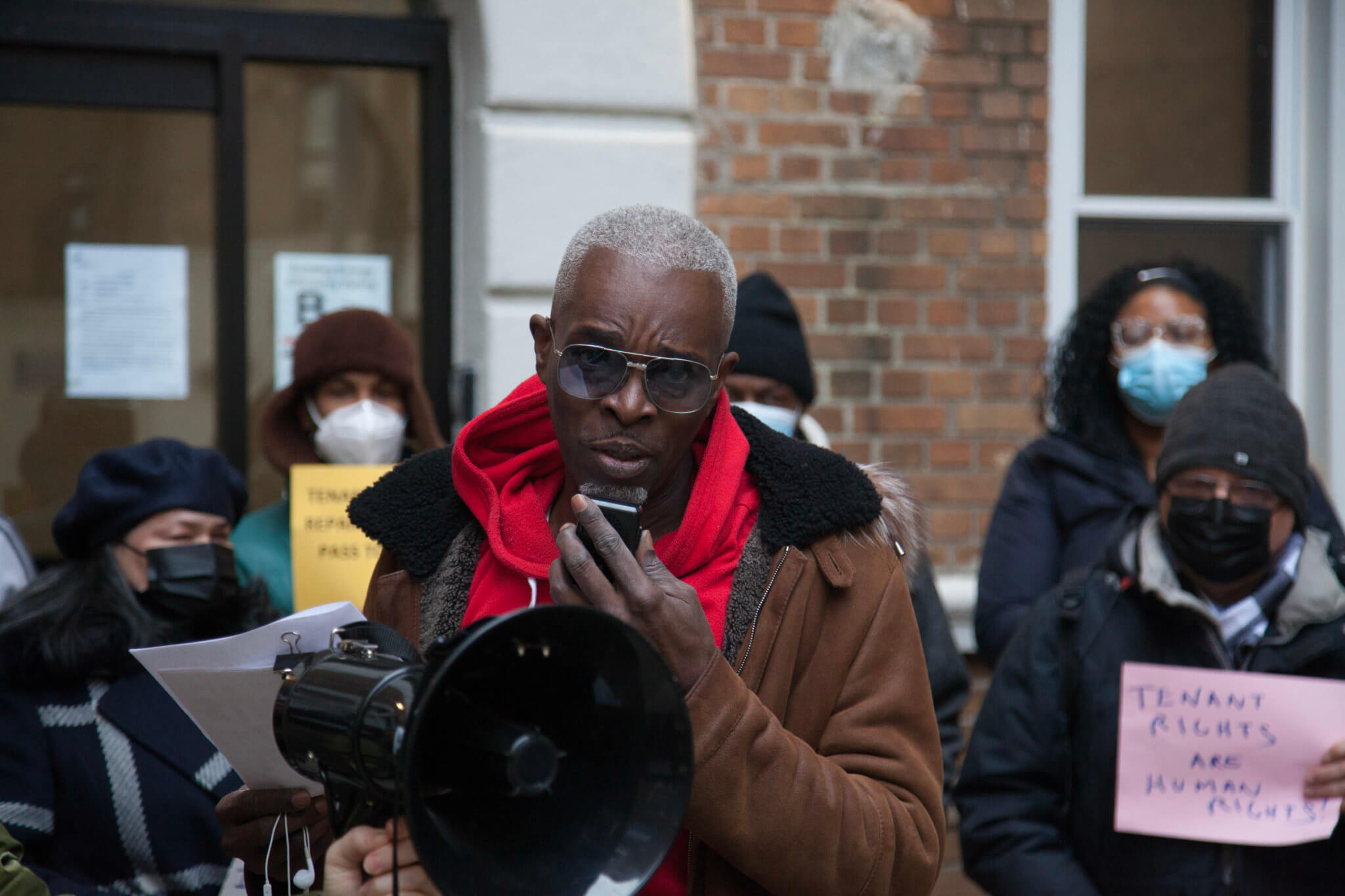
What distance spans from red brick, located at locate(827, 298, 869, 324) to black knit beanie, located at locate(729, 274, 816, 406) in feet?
2.45

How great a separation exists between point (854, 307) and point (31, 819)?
300 centimetres

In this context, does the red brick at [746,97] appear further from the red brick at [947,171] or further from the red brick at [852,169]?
the red brick at [947,171]

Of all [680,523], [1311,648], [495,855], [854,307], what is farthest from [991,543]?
[495,855]

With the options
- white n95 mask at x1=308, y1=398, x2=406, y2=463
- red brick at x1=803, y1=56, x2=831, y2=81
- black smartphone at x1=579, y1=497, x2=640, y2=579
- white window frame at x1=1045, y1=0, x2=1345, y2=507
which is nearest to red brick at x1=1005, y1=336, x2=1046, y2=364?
white window frame at x1=1045, y1=0, x2=1345, y2=507

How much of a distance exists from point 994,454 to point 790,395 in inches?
51.4

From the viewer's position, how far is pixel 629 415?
1.69 metres

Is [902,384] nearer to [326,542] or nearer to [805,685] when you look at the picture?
[326,542]

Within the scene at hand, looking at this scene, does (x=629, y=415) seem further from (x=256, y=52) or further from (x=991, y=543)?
(x=256, y=52)

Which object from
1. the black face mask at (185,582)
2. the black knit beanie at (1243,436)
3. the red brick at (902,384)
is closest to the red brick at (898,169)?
the red brick at (902,384)

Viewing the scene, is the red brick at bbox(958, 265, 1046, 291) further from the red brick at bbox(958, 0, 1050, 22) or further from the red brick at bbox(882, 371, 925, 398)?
the red brick at bbox(958, 0, 1050, 22)

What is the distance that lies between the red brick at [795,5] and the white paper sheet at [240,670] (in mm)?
3295

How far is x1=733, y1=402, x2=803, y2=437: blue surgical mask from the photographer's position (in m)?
3.40

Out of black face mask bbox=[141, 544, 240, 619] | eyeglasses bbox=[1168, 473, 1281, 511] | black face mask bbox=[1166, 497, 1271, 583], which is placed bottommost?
black face mask bbox=[141, 544, 240, 619]

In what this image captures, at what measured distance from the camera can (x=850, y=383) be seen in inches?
176
